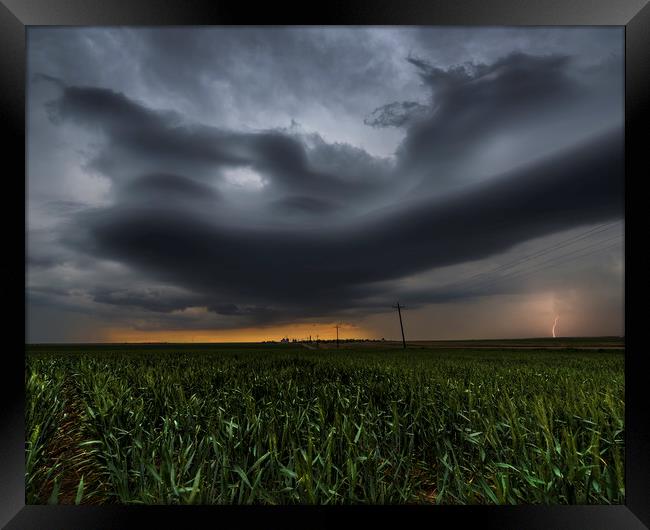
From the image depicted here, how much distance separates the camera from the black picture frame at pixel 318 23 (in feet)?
5.47

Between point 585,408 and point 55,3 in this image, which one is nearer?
point 55,3

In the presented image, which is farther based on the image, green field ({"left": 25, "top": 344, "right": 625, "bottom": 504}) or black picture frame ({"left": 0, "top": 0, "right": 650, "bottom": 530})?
green field ({"left": 25, "top": 344, "right": 625, "bottom": 504})

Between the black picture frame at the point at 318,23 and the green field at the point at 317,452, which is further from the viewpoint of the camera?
the green field at the point at 317,452

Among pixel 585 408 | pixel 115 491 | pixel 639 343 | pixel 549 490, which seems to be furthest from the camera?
pixel 585 408

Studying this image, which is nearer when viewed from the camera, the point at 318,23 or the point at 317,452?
the point at 318,23

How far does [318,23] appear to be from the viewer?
183cm

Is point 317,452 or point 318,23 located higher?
point 318,23

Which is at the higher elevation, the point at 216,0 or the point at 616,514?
the point at 216,0

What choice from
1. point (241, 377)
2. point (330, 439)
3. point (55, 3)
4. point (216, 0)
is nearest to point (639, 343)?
point (330, 439)

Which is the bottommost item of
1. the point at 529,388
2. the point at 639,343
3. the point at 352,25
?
the point at 529,388

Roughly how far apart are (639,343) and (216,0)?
259 cm

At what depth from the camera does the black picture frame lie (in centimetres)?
167

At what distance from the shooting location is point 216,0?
5.74 ft

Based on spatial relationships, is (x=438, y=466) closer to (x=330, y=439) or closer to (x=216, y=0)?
(x=330, y=439)
